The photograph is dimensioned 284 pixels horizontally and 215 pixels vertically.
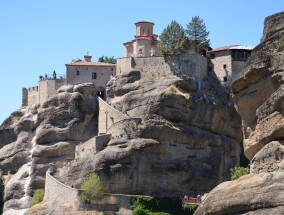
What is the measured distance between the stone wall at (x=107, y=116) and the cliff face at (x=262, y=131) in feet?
158

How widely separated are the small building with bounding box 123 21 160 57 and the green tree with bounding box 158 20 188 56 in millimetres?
2281

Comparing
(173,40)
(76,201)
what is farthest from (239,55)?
(76,201)

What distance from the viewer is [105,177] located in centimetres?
6072

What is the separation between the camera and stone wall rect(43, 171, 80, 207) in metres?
59.0

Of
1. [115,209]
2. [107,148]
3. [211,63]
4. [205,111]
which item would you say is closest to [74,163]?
[107,148]

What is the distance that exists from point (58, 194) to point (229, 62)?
24273mm

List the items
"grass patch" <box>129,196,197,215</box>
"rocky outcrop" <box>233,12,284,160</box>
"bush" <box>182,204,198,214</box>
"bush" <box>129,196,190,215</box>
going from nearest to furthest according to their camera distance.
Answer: "rocky outcrop" <box>233,12,284,160</box>, "bush" <box>182,204,198,214</box>, "grass patch" <box>129,196,197,215</box>, "bush" <box>129,196,190,215</box>

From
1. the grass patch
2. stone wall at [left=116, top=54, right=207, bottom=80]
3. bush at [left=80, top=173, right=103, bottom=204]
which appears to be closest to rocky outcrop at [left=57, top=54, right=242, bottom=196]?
stone wall at [left=116, top=54, right=207, bottom=80]

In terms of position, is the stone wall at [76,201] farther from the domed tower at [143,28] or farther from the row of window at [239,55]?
the domed tower at [143,28]

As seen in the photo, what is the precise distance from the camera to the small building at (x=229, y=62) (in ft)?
236

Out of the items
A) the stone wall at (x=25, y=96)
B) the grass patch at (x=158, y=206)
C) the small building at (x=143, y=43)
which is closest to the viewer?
the grass patch at (x=158, y=206)

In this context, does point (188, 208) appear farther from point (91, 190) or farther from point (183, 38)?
point (183, 38)

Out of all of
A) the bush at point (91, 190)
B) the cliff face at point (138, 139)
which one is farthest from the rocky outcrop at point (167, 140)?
the bush at point (91, 190)

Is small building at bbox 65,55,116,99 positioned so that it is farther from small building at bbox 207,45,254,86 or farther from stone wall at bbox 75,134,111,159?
stone wall at bbox 75,134,111,159
